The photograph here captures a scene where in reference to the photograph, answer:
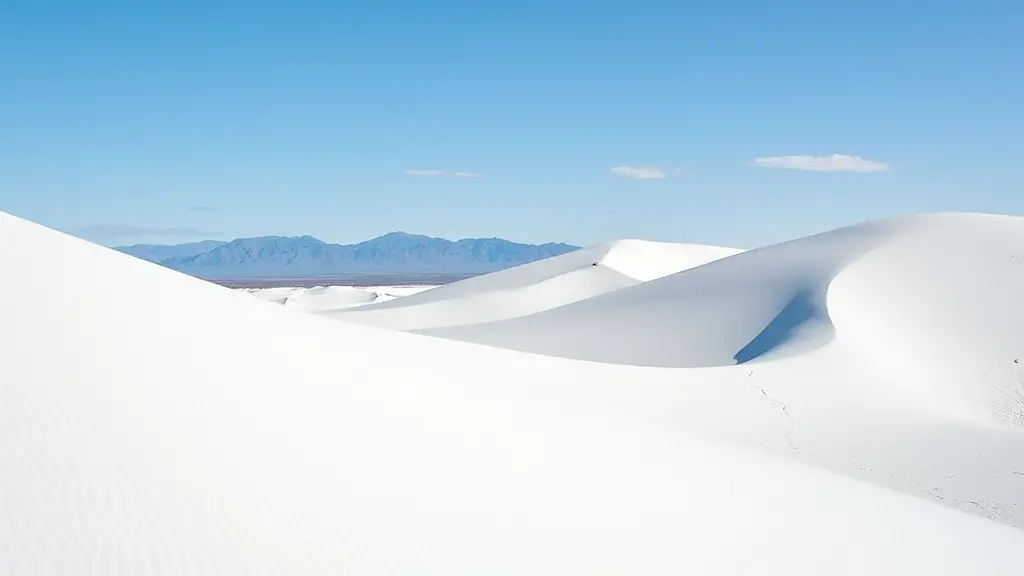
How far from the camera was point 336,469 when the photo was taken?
638cm

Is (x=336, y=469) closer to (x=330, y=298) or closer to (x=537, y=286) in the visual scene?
(x=537, y=286)

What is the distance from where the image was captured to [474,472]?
721cm

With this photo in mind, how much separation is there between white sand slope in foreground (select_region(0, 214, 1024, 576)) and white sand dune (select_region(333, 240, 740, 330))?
29.6 meters

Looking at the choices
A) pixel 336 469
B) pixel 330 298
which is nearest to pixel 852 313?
pixel 336 469

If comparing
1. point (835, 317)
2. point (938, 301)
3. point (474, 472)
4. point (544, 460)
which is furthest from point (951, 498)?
point (938, 301)

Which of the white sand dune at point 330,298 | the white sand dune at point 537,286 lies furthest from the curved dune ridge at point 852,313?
the white sand dune at point 330,298

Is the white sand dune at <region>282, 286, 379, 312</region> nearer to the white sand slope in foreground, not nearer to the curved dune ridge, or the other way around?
the curved dune ridge

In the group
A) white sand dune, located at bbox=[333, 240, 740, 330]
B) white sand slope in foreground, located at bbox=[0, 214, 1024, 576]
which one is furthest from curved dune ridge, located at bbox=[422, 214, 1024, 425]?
white sand slope in foreground, located at bbox=[0, 214, 1024, 576]

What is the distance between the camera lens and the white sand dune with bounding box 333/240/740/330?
145 ft

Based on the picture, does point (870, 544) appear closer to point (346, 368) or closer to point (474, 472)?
point (474, 472)

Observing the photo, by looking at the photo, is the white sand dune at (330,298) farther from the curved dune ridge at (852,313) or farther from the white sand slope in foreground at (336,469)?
the white sand slope in foreground at (336,469)

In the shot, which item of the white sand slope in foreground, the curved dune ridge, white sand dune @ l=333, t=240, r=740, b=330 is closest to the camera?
the white sand slope in foreground

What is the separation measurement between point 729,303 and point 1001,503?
1882cm

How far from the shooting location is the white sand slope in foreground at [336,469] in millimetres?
4957
